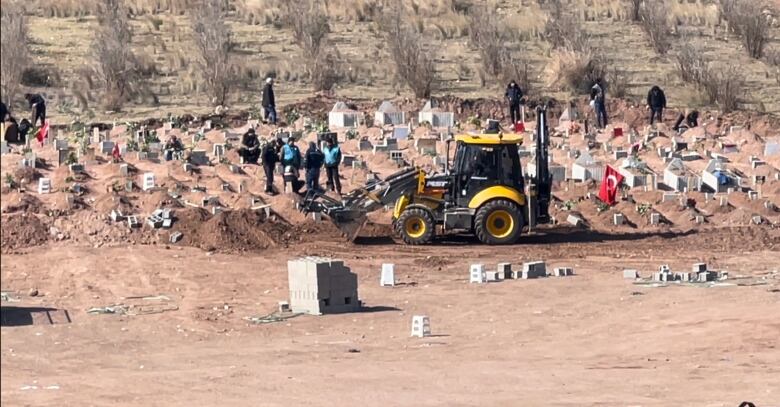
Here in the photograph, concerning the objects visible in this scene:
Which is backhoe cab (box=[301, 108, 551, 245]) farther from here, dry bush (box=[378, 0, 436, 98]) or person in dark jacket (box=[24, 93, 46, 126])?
dry bush (box=[378, 0, 436, 98])

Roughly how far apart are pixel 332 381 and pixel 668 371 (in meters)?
3.61

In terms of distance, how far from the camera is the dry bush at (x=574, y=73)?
41.9 metres

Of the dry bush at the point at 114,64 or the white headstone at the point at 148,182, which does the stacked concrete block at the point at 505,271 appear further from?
the dry bush at the point at 114,64

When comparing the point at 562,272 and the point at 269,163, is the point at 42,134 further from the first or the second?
the point at 562,272

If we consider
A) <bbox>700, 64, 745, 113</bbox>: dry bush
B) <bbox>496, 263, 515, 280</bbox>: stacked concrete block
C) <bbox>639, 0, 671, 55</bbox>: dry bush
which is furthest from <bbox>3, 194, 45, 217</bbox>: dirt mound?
<bbox>639, 0, 671, 55</bbox>: dry bush

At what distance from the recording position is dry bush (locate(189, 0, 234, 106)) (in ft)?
131

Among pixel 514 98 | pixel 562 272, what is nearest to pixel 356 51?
pixel 514 98

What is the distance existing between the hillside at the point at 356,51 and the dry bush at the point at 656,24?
11.1 inches

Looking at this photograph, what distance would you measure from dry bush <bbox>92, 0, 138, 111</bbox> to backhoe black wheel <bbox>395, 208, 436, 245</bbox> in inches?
524

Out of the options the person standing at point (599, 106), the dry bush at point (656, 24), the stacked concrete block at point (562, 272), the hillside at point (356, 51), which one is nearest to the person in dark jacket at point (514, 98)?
the person standing at point (599, 106)

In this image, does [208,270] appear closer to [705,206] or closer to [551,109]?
[705,206]

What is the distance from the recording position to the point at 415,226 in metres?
27.0

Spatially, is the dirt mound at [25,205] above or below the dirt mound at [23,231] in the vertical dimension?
above

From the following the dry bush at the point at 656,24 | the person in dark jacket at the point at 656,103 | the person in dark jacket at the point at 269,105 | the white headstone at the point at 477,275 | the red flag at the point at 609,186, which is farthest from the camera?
the dry bush at the point at 656,24
